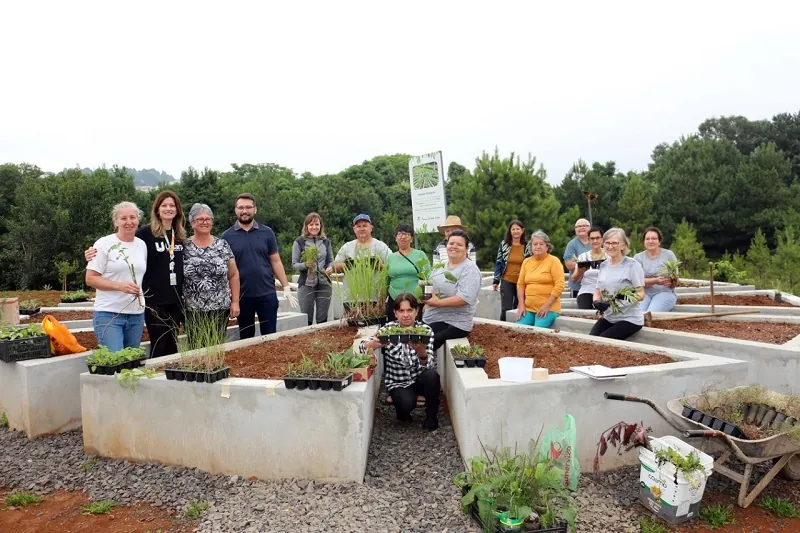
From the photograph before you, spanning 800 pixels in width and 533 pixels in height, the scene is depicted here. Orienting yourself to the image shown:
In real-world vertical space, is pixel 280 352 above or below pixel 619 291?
below

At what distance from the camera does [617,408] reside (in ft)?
11.2

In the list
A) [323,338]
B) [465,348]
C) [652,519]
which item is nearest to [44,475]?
[323,338]

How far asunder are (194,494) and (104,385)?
1.03 meters

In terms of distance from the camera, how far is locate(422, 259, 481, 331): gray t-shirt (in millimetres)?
4688

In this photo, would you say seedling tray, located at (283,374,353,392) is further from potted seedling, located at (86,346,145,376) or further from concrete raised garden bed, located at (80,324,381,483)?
potted seedling, located at (86,346,145,376)

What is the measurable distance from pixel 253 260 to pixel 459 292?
1764mm

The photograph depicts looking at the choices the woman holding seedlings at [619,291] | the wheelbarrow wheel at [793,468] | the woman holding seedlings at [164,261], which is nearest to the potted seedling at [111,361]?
the woman holding seedlings at [164,261]

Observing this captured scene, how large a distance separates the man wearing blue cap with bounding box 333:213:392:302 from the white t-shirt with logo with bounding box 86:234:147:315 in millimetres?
1829

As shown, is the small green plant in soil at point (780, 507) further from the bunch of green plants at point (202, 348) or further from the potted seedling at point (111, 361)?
the potted seedling at point (111, 361)

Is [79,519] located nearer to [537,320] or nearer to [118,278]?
[118,278]

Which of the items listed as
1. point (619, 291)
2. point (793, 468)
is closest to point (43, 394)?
point (619, 291)

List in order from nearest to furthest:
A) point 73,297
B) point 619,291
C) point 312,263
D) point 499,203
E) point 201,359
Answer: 1. point 201,359
2. point 619,291
3. point 312,263
4. point 73,297
5. point 499,203

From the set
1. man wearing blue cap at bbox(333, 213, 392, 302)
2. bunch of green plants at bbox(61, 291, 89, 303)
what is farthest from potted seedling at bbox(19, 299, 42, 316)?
man wearing blue cap at bbox(333, 213, 392, 302)

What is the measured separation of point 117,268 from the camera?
13.2 feet
